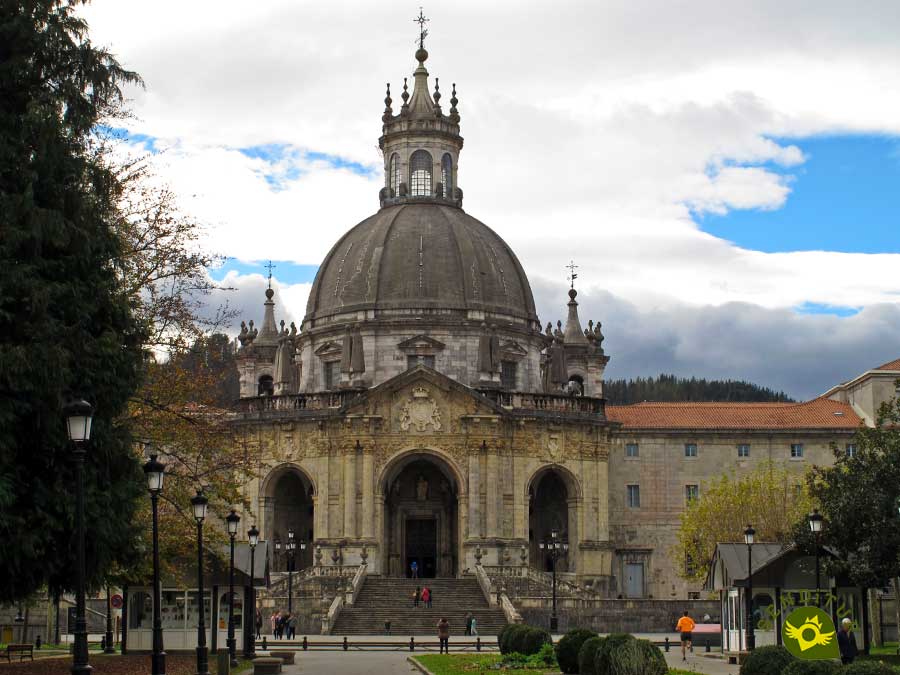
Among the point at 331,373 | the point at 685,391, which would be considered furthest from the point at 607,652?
the point at 685,391

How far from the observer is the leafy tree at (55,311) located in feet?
94.4

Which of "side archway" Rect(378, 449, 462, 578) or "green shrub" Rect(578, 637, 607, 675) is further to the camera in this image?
"side archway" Rect(378, 449, 462, 578)

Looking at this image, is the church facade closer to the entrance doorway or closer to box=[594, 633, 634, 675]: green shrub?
the entrance doorway

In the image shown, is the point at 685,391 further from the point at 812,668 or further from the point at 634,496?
the point at 812,668

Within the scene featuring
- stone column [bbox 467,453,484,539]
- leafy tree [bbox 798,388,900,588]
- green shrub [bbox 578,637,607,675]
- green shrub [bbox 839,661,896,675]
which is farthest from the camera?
stone column [bbox 467,453,484,539]

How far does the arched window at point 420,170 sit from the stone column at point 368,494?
1967cm

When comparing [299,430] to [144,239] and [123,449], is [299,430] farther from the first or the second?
[123,449]

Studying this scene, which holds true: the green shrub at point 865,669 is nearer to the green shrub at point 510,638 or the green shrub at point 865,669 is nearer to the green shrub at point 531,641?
the green shrub at point 531,641

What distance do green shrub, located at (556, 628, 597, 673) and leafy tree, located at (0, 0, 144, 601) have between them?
384 inches

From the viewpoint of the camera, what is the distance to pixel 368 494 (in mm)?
73688

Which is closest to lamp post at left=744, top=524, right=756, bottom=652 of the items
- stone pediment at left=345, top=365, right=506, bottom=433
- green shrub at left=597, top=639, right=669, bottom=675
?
green shrub at left=597, top=639, right=669, bottom=675

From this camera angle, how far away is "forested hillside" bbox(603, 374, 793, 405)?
510 feet

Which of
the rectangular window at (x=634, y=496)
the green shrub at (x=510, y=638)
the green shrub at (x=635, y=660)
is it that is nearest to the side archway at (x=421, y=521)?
the rectangular window at (x=634, y=496)

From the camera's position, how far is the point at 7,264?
95.0ft
